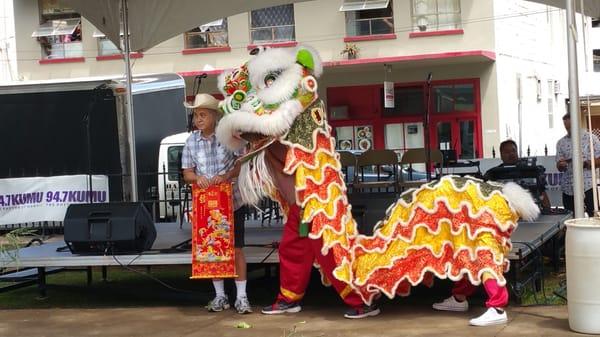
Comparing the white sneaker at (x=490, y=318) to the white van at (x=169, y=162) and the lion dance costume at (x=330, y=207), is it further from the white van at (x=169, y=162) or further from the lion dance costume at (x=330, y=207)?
the white van at (x=169, y=162)

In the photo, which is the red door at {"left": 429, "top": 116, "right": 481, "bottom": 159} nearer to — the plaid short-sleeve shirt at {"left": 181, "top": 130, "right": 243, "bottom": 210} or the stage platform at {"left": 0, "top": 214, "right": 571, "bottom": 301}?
the stage platform at {"left": 0, "top": 214, "right": 571, "bottom": 301}

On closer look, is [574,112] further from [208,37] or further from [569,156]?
[208,37]

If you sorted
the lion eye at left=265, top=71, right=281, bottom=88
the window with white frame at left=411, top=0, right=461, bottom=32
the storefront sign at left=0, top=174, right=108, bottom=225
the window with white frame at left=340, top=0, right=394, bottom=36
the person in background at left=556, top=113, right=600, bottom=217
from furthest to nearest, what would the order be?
1. the window with white frame at left=340, top=0, right=394, bottom=36
2. the window with white frame at left=411, top=0, right=461, bottom=32
3. the storefront sign at left=0, top=174, right=108, bottom=225
4. the person in background at left=556, top=113, right=600, bottom=217
5. the lion eye at left=265, top=71, right=281, bottom=88

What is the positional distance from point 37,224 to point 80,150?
217 centimetres

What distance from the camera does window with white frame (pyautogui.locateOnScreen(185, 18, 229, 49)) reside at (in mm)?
26984

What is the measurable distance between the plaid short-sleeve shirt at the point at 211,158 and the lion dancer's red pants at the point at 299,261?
25.0 inches

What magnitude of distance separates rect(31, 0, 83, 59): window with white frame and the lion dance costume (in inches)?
862

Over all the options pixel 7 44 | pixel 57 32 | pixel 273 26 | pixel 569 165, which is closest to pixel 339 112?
pixel 273 26

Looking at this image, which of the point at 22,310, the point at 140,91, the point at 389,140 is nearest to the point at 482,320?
the point at 22,310

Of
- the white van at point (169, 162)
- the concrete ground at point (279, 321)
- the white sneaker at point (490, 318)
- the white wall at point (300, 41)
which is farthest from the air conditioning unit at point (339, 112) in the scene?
the white sneaker at point (490, 318)

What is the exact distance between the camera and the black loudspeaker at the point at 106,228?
800cm

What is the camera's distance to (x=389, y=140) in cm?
2675

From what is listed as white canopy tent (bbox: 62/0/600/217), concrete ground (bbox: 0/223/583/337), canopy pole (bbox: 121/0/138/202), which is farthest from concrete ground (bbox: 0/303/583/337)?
white canopy tent (bbox: 62/0/600/217)

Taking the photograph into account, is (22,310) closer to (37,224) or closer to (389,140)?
(37,224)
